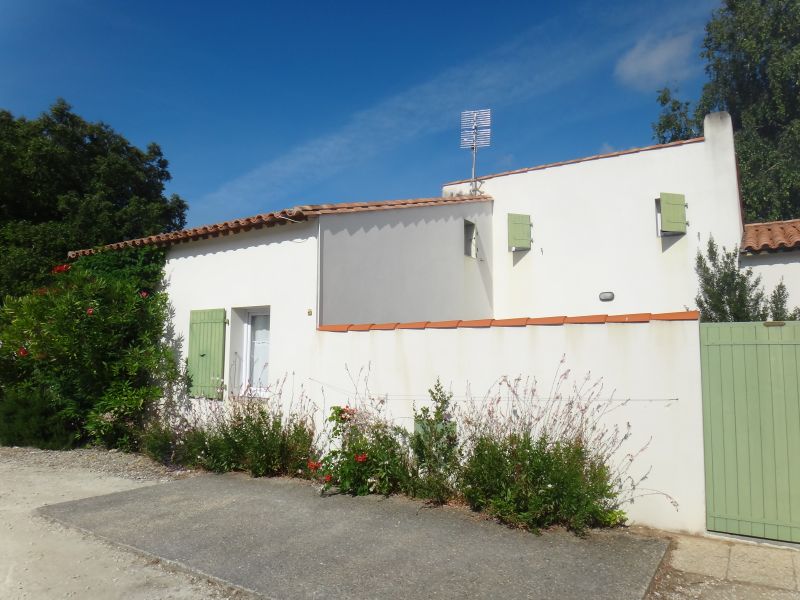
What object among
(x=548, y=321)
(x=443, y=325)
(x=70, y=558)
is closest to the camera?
(x=70, y=558)

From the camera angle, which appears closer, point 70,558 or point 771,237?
point 70,558

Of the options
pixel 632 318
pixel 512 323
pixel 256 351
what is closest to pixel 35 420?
pixel 256 351

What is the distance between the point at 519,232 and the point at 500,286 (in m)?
1.17

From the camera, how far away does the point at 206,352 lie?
8531 mm

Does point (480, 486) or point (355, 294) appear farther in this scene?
point (355, 294)

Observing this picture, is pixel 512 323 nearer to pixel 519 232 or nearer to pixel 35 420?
pixel 519 232

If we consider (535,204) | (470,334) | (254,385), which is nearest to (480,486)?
(470,334)

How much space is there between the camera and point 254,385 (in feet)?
27.1

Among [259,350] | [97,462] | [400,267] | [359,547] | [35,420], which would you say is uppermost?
[400,267]

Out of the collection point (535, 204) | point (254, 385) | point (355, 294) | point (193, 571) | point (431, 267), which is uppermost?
point (535, 204)

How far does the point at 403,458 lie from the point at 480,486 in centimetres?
106

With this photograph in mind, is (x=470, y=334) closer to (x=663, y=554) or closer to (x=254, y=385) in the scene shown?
(x=663, y=554)

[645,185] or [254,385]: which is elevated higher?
[645,185]

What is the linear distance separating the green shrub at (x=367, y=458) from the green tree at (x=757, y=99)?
18.0m
